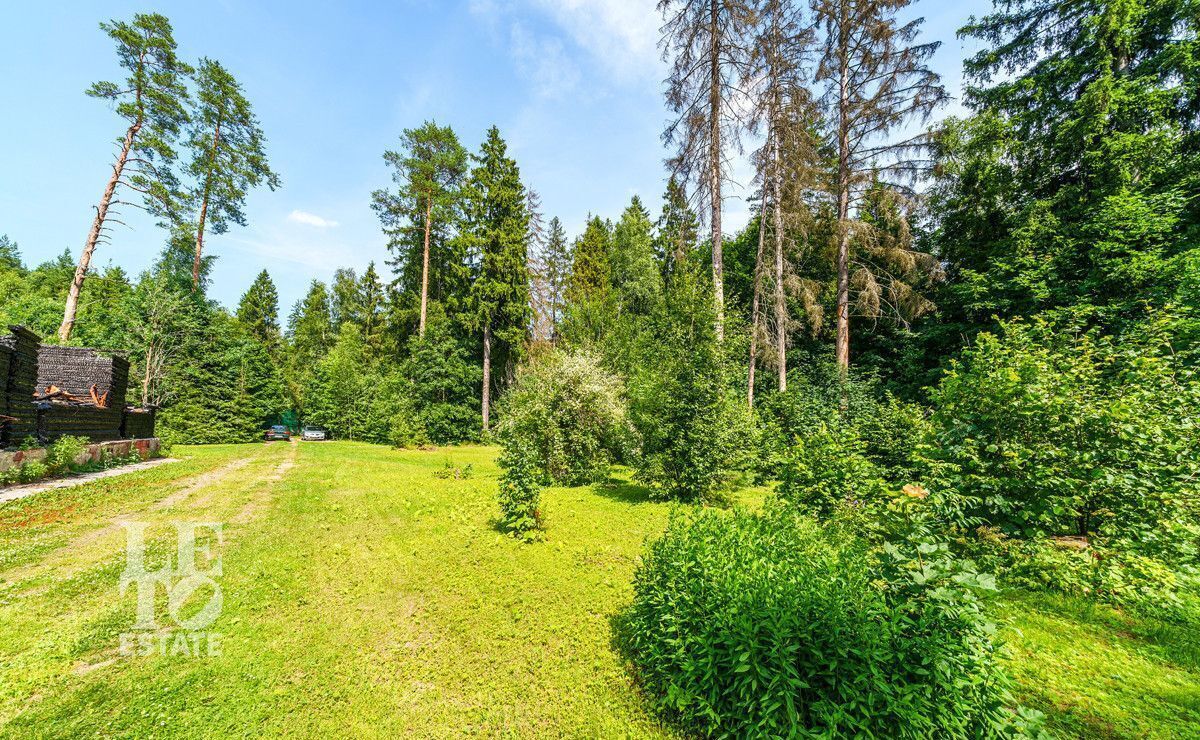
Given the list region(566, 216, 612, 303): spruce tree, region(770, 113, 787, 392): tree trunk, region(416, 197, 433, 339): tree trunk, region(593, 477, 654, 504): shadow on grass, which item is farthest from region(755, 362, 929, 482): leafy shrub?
region(416, 197, 433, 339): tree trunk

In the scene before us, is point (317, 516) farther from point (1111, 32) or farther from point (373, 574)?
point (1111, 32)

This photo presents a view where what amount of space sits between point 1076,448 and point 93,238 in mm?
30716

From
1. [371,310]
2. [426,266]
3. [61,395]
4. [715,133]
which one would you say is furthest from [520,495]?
[371,310]

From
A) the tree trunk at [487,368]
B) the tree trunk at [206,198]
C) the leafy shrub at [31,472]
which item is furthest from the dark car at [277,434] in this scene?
the leafy shrub at [31,472]

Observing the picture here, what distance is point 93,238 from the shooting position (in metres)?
16.8

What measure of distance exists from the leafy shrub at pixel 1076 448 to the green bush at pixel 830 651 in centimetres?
356

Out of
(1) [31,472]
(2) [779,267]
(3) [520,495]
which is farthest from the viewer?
(2) [779,267]

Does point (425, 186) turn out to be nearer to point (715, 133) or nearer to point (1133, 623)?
point (715, 133)

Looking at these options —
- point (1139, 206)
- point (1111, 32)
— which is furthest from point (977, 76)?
point (1139, 206)

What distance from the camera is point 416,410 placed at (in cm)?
2794

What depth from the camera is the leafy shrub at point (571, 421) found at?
12617 millimetres

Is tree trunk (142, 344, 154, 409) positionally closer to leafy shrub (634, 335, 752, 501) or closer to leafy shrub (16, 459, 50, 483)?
leafy shrub (16, 459, 50, 483)

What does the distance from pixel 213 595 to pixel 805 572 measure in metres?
6.93

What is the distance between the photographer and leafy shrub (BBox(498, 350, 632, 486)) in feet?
41.4
